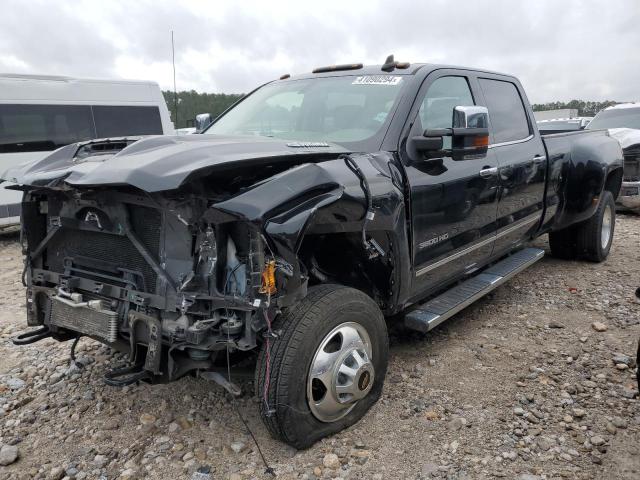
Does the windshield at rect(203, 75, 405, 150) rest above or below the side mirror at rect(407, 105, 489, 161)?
above

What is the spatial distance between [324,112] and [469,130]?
3.06 feet

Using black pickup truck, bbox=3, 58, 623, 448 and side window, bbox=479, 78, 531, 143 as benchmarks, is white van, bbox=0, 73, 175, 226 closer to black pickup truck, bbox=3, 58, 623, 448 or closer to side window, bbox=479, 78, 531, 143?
black pickup truck, bbox=3, 58, 623, 448

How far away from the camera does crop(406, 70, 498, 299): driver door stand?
3.15 meters

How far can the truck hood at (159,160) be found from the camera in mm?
2135

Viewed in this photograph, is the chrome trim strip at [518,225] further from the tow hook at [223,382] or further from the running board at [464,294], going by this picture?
the tow hook at [223,382]

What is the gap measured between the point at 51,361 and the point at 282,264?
2.25 m

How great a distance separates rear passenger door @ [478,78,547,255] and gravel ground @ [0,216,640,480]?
81 cm

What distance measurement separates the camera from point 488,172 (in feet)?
12.2

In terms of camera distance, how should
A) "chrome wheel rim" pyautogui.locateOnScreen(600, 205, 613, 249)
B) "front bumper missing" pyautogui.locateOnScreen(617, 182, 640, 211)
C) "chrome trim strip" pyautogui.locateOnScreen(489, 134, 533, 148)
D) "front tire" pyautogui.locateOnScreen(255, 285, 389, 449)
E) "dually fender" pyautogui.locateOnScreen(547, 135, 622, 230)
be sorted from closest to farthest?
"front tire" pyautogui.locateOnScreen(255, 285, 389, 449) < "chrome trim strip" pyautogui.locateOnScreen(489, 134, 533, 148) < "dually fender" pyautogui.locateOnScreen(547, 135, 622, 230) < "chrome wheel rim" pyautogui.locateOnScreen(600, 205, 613, 249) < "front bumper missing" pyautogui.locateOnScreen(617, 182, 640, 211)

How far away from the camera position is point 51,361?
3.66 meters

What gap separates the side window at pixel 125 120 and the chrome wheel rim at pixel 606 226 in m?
7.28

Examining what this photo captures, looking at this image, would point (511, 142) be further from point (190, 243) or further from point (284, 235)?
point (190, 243)

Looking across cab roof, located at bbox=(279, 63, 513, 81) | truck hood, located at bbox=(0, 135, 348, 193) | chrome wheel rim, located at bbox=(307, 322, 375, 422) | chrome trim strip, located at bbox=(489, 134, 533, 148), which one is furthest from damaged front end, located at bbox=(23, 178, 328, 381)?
chrome trim strip, located at bbox=(489, 134, 533, 148)

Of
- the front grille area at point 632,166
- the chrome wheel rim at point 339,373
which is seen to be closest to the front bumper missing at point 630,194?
the front grille area at point 632,166
